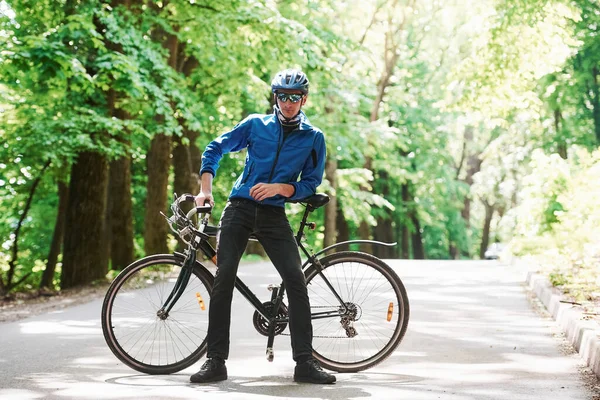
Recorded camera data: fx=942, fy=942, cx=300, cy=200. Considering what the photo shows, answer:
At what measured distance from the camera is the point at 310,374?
5.94 metres

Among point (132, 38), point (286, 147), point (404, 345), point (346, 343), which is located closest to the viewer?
point (286, 147)

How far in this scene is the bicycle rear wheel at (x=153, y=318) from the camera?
247 inches

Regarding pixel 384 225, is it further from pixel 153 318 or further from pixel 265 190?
pixel 265 190

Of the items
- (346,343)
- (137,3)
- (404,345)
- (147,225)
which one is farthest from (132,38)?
(346,343)

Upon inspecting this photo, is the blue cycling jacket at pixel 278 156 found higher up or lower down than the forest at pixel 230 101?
lower down

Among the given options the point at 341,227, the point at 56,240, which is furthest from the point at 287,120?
the point at 341,227

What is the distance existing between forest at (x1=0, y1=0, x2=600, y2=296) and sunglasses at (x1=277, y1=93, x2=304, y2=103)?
20.6 ft

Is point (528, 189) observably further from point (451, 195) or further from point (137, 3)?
point (451, 195)

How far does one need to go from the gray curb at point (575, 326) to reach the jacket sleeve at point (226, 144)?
2814mm

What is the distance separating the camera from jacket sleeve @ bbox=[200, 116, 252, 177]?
6.14 m

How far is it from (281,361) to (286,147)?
1776 millimetres

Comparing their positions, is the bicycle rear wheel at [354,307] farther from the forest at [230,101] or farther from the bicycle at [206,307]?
the forest at [230,101]

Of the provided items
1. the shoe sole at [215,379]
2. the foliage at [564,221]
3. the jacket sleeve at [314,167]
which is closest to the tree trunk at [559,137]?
the foliage at [564,221]

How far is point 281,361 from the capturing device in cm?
694
